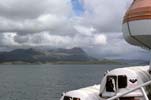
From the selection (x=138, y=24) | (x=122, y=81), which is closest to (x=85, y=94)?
(x=122, y=81)

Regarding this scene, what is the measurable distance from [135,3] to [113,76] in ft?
16.5

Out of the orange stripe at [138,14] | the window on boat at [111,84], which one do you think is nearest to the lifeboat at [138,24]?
the orange stripe at [138,14]

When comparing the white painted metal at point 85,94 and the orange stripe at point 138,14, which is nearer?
the orange stripe at point 138,14

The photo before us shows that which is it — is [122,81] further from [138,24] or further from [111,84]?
[138,24]

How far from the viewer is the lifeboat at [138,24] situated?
51.3 feet

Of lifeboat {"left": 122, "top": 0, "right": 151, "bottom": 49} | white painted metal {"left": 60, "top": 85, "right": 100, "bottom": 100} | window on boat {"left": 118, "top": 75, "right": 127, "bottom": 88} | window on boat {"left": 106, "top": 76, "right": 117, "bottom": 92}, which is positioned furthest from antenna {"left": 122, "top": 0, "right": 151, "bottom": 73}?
white painted metal {"left": 60, "top": 85, "right": 100, "bottom": 100}

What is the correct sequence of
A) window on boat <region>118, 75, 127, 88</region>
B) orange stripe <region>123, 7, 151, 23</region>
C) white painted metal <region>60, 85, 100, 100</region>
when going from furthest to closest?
white painted metal <region>60, 85, 100, 100</region>, window on boat <region>118, 75, 127, 88</region>, orange stripe <region>123, 7, 151, 23</region>

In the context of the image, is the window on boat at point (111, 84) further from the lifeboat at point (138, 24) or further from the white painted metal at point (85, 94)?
the lifeboat at point (138, 24)

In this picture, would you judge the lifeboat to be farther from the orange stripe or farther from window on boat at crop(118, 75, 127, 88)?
window on boat at crop(118, 75, 127, 88)

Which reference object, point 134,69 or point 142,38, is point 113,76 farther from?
point 142,38

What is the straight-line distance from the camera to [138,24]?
52.5 feet

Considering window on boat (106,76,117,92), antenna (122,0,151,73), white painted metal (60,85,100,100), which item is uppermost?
antenna (122,0,151,73)

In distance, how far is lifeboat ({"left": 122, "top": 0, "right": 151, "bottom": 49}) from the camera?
51.3 feet

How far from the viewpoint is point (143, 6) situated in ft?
53.3
